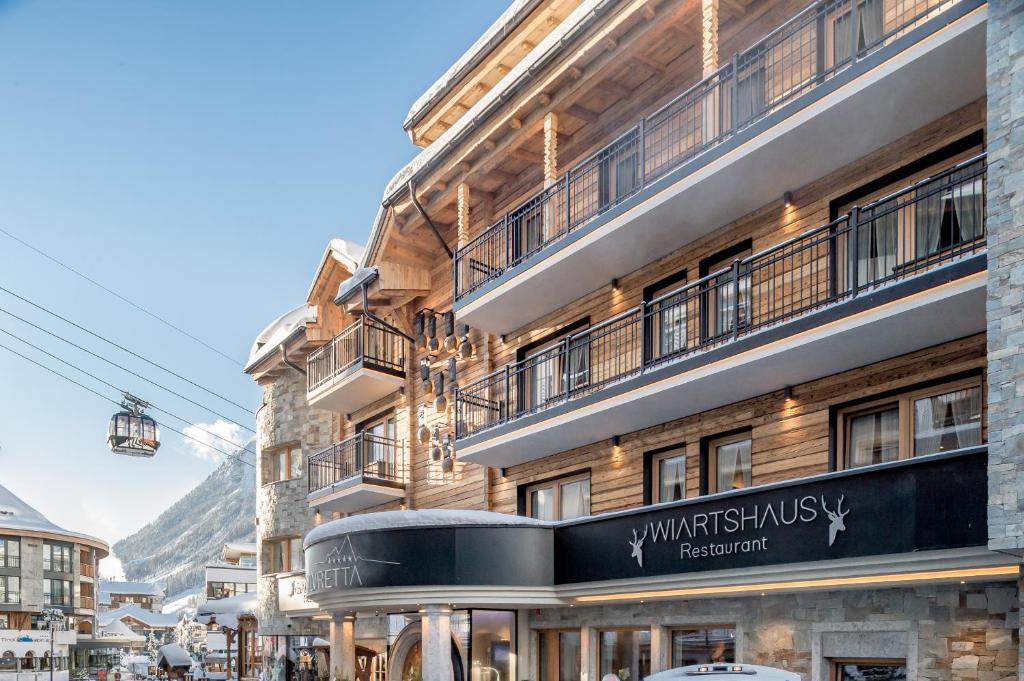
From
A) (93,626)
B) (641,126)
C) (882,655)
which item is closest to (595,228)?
(641,126)

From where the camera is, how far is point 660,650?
12.6 meters

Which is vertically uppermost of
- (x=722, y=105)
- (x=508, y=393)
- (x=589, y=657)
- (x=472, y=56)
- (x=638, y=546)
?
(x=472, y=56)

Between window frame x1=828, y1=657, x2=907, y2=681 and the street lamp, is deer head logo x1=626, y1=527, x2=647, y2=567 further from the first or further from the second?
the street lamp

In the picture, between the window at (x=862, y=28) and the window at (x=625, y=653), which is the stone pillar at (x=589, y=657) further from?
the window at (x=862, y=28)

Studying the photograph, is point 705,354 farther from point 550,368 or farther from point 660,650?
point 550,368

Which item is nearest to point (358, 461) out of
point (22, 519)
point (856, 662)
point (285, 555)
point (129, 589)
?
point (285, 555)

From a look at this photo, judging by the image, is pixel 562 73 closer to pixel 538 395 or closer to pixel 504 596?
pixel 538 395

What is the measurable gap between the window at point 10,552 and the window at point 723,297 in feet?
225

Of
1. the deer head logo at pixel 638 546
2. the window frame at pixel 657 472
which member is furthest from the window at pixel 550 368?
the deer head logo at pixel 638 546

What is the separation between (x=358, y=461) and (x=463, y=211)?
24.6ft

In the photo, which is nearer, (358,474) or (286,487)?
(358,474)

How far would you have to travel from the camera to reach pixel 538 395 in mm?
16453

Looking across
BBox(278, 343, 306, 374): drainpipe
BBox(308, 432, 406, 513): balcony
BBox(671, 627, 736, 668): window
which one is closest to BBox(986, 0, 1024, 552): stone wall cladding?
BBox(671, 627, 736, 668): window

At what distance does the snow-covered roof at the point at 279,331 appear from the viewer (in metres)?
24.8
